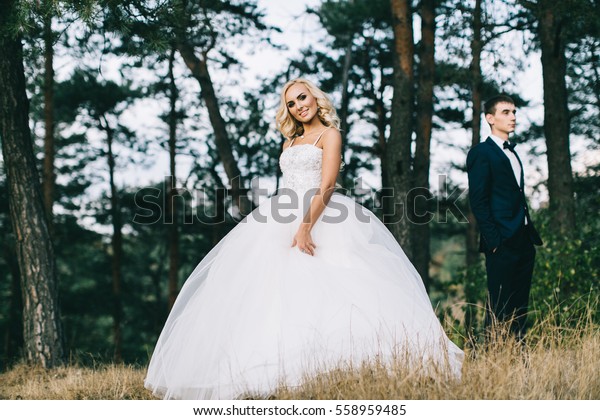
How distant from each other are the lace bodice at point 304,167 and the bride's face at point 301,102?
0.76 ft

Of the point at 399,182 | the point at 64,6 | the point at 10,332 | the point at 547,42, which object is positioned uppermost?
the point at 547,42

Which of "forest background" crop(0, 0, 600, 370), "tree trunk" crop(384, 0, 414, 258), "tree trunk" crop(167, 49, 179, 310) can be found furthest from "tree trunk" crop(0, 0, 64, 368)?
"tree trunk" crop(167, 49, 179, 310)

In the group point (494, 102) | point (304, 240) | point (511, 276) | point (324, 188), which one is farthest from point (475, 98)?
point (304, 240)

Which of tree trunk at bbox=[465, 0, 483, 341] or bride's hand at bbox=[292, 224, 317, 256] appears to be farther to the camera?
tree trunk at bbox=[465, 0, 483, 341]

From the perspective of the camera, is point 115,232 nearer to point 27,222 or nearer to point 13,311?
point 13,311

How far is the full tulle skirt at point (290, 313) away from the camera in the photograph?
152 inches

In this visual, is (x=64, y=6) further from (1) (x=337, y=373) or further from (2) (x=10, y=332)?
(2) (x=10, y=332)

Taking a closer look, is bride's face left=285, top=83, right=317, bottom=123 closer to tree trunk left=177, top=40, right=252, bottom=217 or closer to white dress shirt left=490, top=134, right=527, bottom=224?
white dress shirt left=490, top=134, right=527, bottom=224

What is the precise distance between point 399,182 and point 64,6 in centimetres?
539

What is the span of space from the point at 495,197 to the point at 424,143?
6459 mm

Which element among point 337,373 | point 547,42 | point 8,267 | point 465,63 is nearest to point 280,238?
point 337,373

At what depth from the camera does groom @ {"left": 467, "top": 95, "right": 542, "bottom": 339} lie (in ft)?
15.3

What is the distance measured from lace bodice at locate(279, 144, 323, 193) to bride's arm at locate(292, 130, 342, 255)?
10cm

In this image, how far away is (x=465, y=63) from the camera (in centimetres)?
1195
